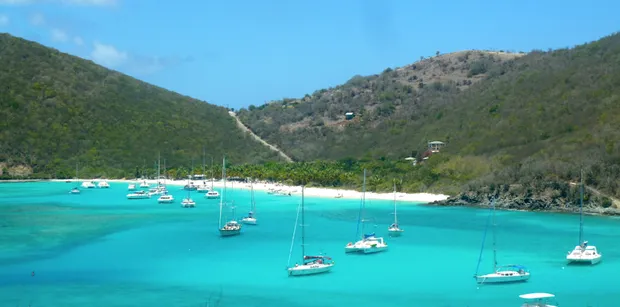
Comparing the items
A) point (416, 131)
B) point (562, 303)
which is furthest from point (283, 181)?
point (562, 303)

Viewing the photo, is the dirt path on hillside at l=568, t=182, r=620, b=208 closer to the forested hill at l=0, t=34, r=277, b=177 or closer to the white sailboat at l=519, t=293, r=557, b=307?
the white sailboat at l=519, t=293, r=557, b=307

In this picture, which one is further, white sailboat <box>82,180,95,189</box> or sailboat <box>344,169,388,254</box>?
white sailboat <box>82,180,95,189</box>

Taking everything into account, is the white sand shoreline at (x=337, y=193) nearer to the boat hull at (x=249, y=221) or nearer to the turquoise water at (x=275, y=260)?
the turquoise water at (x=275, y=260)

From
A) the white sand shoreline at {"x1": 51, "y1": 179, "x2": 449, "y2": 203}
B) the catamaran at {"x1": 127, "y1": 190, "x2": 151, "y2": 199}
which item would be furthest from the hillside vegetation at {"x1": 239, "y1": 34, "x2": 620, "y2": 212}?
the catamaran at {"x1": 127, "y1": 190, "x2": 151, "y2": 199}

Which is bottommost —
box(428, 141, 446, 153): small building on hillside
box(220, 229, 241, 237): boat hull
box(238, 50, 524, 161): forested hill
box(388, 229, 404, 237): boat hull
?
box(220, 229, 241, 237): boat hull

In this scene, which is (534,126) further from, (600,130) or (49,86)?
(49,86)

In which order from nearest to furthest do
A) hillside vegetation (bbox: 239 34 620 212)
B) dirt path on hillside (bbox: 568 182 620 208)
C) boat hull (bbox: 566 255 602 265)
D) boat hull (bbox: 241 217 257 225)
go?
boat hull (bbox: 566 255 602 265) < boat hull (bbox: 241 217 257 225) < dirt path on hillside (bbox: 568 182 620 208) < hillside vegetation (bbox: 239 34 620 212)
